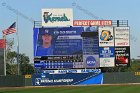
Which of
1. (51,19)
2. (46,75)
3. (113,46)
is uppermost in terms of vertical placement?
(51,19)

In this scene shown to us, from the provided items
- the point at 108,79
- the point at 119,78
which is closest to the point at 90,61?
the point at 108,79

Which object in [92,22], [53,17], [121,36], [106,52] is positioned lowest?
[106,52]

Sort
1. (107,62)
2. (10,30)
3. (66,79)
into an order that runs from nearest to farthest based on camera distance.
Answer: (107,62)
(10,30)
(66,79)

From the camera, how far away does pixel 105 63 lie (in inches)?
2072

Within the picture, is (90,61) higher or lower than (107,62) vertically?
higher

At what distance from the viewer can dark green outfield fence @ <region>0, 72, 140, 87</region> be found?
5525 centimetres

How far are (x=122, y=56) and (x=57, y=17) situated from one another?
949 centimetres

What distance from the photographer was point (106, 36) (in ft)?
169

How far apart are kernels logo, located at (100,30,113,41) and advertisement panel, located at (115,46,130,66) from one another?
1669 millimetres

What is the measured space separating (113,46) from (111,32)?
1.81m

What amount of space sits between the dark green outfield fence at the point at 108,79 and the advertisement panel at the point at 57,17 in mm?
9201

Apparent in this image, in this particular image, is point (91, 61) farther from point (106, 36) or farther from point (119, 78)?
point (119, 78)

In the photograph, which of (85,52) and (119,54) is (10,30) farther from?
(119,54)

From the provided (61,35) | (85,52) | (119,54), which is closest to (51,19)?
(61,35)
